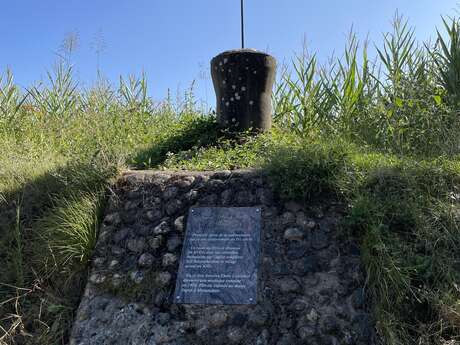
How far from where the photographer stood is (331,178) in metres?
3.34

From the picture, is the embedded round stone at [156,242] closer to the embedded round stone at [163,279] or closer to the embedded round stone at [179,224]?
the embedded round stone at [179,224]

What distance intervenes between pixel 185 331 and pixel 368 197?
63.1 inches

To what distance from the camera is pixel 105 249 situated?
3.34 meters

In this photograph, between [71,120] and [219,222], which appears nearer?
[219,222]

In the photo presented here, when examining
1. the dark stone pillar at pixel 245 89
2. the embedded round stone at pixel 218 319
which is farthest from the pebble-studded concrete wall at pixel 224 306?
the dark stone pillar at pixel 245 89

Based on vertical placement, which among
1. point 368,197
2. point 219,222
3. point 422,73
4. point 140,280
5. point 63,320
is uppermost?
point 422,73

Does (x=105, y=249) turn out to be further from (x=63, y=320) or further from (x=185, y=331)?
(x=185, y=331)

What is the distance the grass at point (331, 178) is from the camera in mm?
2750

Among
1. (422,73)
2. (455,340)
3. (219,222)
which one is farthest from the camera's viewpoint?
(422,73)

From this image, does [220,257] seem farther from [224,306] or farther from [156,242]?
[156,242]

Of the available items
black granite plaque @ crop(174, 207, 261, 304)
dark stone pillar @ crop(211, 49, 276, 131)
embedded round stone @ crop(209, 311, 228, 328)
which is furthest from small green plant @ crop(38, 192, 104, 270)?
dark stone pillar @ crop(211, 49, 276, 131)

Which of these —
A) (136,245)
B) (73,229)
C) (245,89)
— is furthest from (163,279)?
(245,89)

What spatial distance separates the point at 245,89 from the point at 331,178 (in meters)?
2.40

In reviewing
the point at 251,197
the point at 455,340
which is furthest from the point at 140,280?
the point at 455,340
